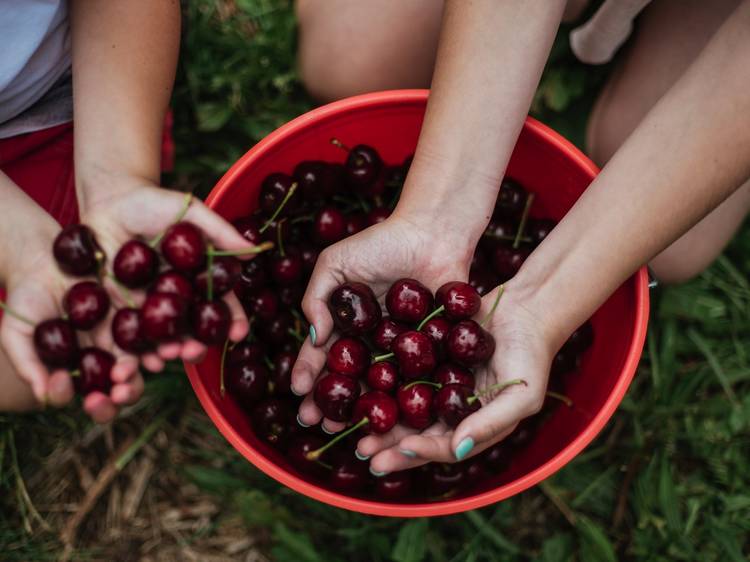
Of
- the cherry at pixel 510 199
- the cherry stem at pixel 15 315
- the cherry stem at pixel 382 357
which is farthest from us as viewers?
the cherry at pixel 510 199

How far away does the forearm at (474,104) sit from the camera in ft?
6.67

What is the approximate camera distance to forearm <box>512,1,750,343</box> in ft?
6.28

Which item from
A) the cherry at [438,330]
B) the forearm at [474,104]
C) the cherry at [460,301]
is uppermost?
the forearm at [474,104]

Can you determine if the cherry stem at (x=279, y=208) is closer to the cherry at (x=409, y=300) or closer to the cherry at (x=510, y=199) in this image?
the cherry at (x=409, y=300)

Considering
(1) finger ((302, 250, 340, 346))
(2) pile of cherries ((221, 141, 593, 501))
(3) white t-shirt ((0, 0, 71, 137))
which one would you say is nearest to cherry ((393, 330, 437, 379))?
(2) pile of cherries ((221, 141, 593, 501))

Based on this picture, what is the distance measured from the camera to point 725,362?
2.94m

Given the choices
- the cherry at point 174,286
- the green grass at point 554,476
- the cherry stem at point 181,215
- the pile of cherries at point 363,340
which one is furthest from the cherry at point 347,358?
the green grass at point 554,476

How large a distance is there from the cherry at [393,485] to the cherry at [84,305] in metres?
1.01

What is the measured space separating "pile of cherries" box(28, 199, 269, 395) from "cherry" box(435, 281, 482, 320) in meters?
0.56

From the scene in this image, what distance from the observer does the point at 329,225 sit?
2.36m

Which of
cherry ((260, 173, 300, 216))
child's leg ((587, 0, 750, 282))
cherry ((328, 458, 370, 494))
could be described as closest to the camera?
cherry ((328, 458, 370, 494))

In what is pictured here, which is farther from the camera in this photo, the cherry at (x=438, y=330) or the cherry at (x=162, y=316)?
the cherry at (x=438, y=330)

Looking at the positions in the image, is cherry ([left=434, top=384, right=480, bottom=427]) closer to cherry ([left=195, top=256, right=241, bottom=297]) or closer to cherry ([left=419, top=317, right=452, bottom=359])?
cherry ([left=419, top=317, right=452, bottom=359])

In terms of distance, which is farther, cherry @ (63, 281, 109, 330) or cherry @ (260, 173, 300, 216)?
cherry @ (260, 173, 300, 216)
